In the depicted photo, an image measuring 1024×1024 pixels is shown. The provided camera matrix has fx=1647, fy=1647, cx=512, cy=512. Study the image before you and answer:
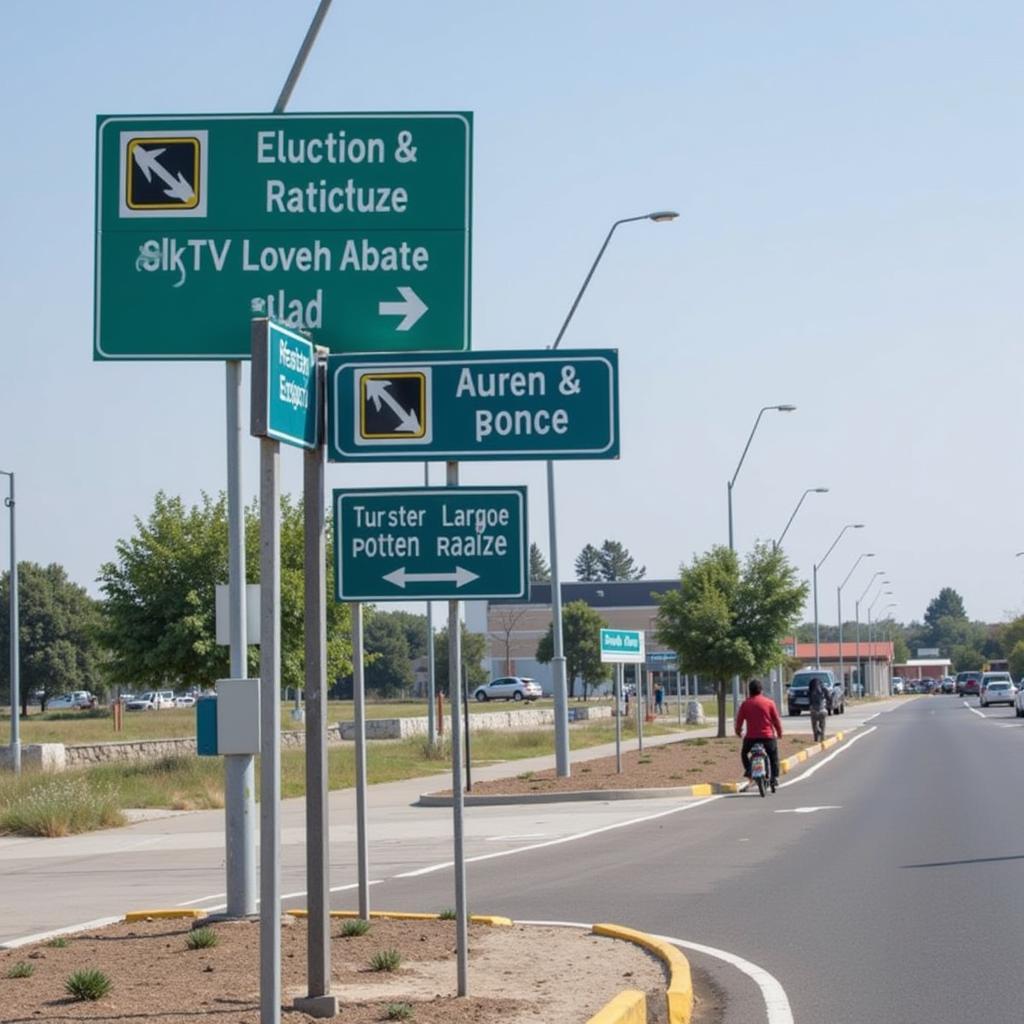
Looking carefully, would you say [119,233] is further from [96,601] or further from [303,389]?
[96,601]

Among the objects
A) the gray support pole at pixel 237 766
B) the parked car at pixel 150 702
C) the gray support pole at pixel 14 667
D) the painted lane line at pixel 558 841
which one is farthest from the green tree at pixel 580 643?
the gray support pole at pixel 237 766

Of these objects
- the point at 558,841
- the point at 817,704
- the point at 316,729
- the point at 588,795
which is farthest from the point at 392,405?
the point at 817,704

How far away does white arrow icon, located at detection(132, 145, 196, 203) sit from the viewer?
30.9 feet

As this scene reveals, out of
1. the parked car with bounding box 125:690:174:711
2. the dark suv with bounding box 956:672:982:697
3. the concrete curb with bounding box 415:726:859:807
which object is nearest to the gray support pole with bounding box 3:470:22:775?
the concrete curb with bounding box 415:726:859:807

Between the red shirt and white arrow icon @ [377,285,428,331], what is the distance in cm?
1567

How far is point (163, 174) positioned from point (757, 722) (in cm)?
1677

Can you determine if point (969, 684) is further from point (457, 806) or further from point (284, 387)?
point (284, 387)

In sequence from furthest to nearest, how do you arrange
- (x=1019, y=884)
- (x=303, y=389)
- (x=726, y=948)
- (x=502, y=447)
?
1. (x=1019, y=884)
2. (x=726, y=948)
3. (x=502, y=447)
4. (x=303, y=389)

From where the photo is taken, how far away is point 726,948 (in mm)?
10906

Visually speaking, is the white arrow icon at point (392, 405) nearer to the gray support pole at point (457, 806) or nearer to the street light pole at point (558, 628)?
the gray support pole at point (457, 806)

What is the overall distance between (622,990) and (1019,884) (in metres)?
5.90

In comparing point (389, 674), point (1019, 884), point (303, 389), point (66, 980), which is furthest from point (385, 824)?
point (389, 674)

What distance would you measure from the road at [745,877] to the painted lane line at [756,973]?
6 cm

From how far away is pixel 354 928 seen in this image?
10.6 m
